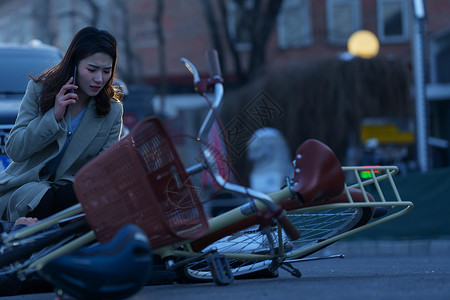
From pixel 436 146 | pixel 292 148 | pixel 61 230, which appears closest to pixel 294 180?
pixel 61 230

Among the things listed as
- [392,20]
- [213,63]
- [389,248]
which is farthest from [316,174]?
[392,20]

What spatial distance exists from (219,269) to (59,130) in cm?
110

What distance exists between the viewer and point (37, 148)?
446cm

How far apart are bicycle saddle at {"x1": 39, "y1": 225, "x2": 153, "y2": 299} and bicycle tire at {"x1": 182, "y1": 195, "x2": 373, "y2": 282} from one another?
1062 mm

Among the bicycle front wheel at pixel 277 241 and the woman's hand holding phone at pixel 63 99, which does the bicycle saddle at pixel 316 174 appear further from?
the woman's hand holding phone at pixel 63 99

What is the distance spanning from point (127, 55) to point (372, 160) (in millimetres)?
11210

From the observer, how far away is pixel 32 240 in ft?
13.3

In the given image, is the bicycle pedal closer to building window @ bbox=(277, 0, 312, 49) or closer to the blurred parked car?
the blurred parked car

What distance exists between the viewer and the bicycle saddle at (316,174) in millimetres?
4094

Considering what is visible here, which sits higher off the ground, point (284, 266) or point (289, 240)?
point (289, 240)

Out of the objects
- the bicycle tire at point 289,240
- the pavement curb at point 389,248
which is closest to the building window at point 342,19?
the pavement curb at point 389,248

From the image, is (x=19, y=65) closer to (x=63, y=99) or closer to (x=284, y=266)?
(x=63, y=99)

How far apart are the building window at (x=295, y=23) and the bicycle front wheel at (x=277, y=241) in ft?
85.9

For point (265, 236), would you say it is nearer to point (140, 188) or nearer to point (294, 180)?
point (294, 180)
